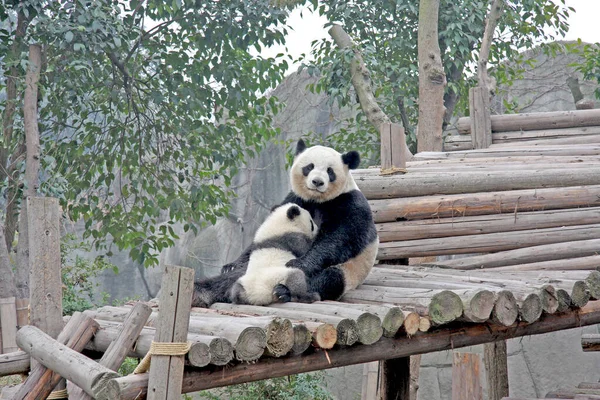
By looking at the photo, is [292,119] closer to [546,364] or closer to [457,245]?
[546,364]

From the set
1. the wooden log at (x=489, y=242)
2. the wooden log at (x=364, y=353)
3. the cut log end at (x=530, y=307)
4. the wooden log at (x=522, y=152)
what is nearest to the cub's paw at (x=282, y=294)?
the wooden log at (x=364, y=353)

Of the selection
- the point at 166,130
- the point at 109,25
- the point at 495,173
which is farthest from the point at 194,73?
the point at 495,173

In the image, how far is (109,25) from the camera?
6.85 m

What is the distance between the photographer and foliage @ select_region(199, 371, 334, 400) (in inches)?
303

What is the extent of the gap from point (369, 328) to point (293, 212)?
101 centimetres

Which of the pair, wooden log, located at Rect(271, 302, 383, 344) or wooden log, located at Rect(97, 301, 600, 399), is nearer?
wooden log, located at Rect(97, 301, 600, 399)

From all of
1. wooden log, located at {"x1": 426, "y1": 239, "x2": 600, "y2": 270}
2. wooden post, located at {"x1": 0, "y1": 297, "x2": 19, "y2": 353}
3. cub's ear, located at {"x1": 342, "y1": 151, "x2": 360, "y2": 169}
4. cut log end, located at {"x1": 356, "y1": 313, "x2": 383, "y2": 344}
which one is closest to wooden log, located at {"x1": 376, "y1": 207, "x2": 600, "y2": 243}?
wooden log, located at {"x1": 426, "y1": 239, "x2": 600, "y2": 270}

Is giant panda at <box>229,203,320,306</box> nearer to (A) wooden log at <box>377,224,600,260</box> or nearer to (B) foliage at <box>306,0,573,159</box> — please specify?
(A) wooden log at <box>377,224,600,260</box>

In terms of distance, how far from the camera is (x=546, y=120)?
6.43 m

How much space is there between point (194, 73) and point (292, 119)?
18.3 ft

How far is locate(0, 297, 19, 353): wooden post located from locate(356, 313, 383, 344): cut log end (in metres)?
4.61

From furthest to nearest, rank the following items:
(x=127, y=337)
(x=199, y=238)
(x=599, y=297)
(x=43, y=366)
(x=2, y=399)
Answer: (x=199, y=238), (x=599, y=297), (x=2, y=399), (x=43, y=366), (x=127, y=337)

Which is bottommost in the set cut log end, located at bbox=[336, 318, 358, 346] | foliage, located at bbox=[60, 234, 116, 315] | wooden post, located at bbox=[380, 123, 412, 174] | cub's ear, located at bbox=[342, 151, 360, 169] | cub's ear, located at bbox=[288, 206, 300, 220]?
foliage, located at bbox=[60, 234, 116, 315]

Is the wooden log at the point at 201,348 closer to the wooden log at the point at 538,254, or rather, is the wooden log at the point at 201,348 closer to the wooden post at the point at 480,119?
the wooden log at the point at 538,254
